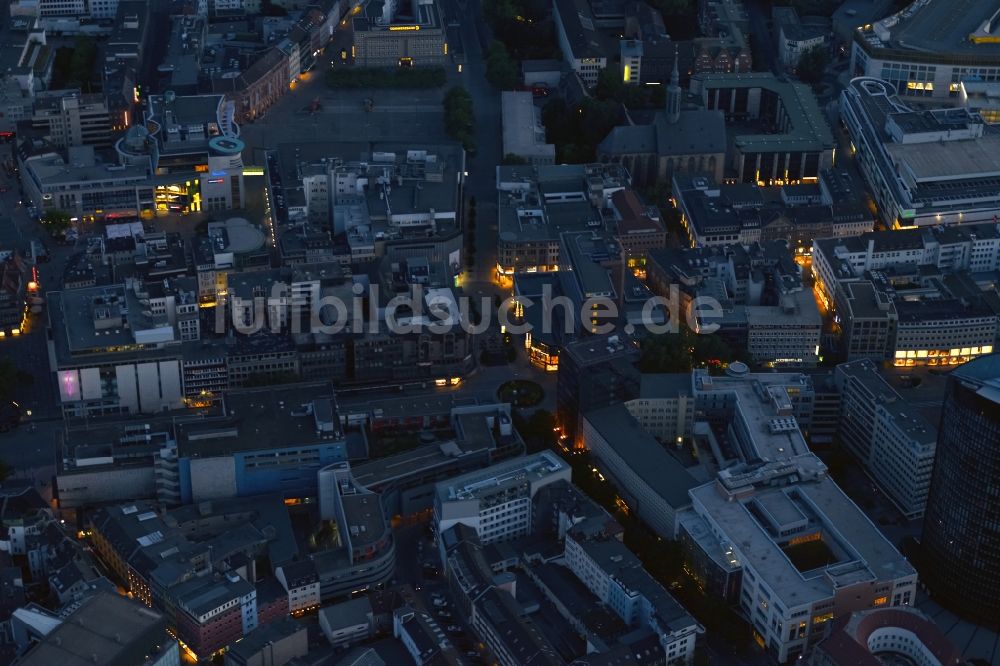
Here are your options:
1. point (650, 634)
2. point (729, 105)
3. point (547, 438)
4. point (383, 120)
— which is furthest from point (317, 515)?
point (729, 105)

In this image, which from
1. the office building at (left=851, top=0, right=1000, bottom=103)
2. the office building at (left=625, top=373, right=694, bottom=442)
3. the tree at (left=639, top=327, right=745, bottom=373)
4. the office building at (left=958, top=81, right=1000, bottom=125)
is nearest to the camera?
the office building at (left=625, top=373, right=694, bottom=442)

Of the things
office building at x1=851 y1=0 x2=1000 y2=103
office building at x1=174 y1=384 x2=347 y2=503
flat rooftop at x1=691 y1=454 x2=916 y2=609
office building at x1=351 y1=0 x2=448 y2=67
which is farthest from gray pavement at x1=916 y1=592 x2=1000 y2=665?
office building at x1=351 y1=0 x2=448 y2=67

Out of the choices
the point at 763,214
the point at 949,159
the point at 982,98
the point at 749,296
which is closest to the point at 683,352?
the point at 749,296

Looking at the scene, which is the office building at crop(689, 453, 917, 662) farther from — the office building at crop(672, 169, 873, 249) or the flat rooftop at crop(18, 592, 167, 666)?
the flat rooftop at crop(18, 592, 167, 666)

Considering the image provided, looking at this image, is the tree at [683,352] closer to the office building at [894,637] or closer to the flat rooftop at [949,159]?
the flat rooftop at [949,159]

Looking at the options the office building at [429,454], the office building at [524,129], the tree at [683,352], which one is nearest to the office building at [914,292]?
the tree at [683,352]
